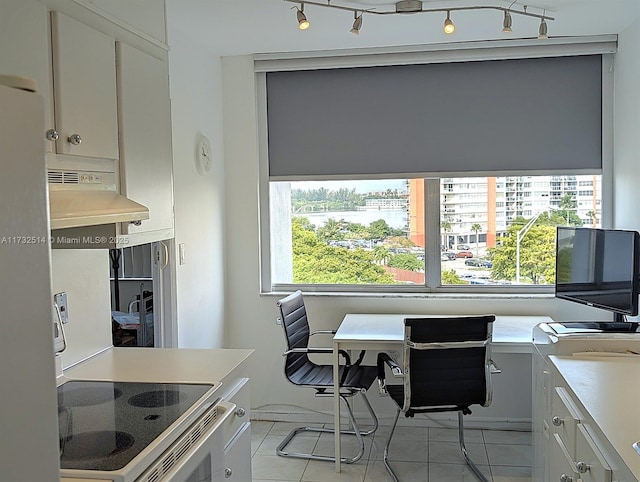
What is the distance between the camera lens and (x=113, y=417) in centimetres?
206

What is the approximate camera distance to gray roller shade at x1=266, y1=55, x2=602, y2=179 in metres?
4.14

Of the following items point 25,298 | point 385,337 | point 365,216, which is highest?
point 365,216

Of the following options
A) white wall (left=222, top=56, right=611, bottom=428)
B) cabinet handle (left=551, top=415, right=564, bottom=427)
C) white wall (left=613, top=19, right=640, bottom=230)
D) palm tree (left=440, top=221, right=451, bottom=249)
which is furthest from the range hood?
white wall (left=613, top=19, right=640, bottom=230)

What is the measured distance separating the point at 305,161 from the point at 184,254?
1157 mm

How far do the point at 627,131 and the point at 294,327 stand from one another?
7.52 feet

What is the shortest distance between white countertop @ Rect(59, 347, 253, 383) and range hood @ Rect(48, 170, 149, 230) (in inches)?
24.5

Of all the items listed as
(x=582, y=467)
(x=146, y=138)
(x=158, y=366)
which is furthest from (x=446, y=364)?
(x=146, y=138)

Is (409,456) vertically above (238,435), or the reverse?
(238,435)

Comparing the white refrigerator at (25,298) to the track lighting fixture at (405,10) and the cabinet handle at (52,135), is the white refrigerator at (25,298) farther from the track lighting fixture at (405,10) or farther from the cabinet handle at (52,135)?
Answer: the track lighting fixture at (405,10)

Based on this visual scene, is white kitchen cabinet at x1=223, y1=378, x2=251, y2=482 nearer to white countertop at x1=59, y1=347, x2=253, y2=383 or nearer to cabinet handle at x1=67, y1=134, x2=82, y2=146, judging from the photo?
white countertop at x1=59, y1=347, x2=253, y2=383

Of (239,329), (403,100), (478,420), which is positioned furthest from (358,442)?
(403,100)

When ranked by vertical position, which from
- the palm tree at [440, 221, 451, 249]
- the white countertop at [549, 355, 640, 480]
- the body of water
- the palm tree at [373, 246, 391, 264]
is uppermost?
the body of water

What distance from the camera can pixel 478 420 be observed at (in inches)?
169

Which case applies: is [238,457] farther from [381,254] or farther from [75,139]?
[381,254]
